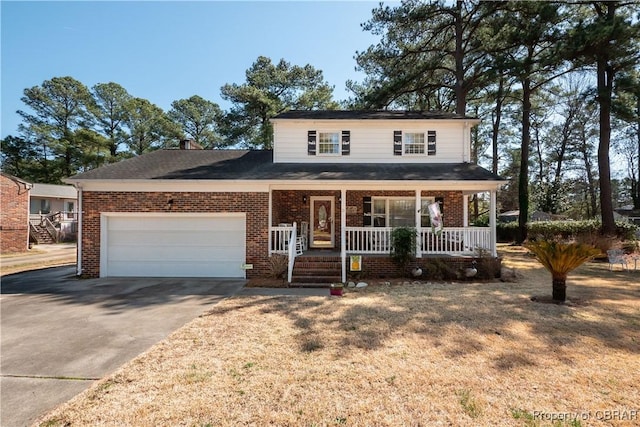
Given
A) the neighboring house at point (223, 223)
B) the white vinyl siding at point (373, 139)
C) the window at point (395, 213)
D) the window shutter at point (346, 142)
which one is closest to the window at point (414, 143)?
the white vinyl siding at point (373, 139)

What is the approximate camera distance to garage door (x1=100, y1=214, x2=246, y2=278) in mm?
9945

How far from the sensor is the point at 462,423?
2877 millimetres

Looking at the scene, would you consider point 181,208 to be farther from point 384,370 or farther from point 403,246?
point 384,370

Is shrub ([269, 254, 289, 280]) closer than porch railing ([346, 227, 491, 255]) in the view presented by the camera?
Yes

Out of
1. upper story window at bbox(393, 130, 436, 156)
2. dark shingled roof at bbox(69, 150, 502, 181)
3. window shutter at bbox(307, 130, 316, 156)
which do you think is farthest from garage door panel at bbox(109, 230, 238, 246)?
upper story window at bbox(393, 130, 436, 156)

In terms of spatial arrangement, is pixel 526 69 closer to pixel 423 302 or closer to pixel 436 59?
pixel 436 59

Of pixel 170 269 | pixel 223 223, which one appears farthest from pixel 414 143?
pixel 170 269

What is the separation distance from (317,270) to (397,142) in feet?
20.7

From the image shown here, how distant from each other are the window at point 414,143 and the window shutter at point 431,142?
231 mm

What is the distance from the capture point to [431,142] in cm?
1217

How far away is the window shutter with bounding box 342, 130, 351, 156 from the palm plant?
732 cm

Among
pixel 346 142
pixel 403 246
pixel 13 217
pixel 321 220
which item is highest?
pixel 346 142

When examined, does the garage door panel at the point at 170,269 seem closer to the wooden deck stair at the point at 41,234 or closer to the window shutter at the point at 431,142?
the window shutter at the point at 431,142

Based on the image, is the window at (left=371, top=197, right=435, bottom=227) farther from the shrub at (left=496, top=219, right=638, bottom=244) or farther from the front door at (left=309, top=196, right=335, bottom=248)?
the shrub at (left=496, top=219, right=638, bottom=244)
